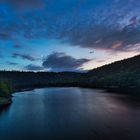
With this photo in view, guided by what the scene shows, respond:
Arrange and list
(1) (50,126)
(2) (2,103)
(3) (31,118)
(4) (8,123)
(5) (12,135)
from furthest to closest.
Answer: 1. (2) (2,103)
2. (3) (31,118)
3. (4) (8,123)
4. (1) (50,126)
5. (5) (12,135)

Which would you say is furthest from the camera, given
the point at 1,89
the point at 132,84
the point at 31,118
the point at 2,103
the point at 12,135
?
the point at 132,84

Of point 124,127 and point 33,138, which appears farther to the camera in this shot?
point 124,127

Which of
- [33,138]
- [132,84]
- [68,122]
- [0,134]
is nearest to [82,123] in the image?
[68,122]

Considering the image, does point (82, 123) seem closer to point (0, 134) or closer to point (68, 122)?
point (68, 122)

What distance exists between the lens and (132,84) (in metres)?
152

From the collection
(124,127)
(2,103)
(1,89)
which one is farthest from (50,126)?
(1,89)

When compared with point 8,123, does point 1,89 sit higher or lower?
higher

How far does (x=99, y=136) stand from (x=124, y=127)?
810 centimetres

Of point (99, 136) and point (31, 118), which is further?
point (31, 118)

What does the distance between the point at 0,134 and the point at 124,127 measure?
84.9 feet

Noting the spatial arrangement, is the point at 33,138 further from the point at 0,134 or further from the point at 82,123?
the point at 82,123

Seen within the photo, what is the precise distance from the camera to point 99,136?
37938 millimetres

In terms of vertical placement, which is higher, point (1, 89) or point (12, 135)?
point (1, 89)

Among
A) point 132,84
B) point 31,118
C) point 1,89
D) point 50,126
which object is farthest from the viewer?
point 132,84
